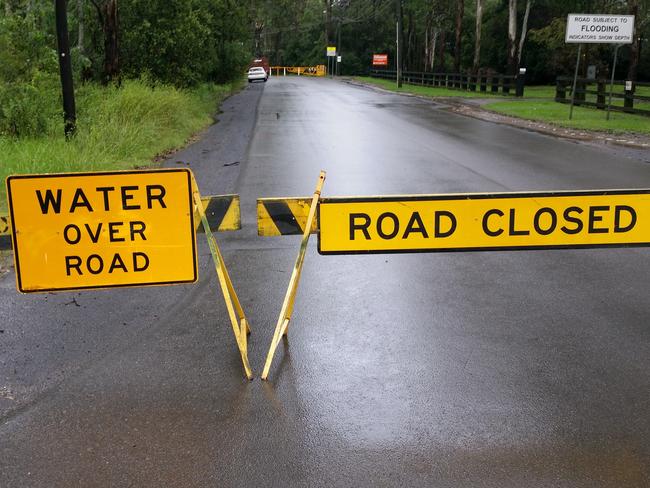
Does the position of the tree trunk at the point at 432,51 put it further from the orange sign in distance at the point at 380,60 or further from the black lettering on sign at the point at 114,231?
the black lettering on sign at the point at 114,231

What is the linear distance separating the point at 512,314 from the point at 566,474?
2.42m

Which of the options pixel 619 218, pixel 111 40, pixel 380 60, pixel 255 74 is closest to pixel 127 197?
pixel 619 218

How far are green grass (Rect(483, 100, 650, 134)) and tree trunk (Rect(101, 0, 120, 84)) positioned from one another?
42.8ft

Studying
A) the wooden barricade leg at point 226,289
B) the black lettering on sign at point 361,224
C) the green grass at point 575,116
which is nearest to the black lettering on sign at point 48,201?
the wooden barricade leg at point 226,289

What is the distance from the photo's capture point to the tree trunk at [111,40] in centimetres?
2014

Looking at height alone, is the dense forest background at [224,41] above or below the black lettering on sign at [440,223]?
above

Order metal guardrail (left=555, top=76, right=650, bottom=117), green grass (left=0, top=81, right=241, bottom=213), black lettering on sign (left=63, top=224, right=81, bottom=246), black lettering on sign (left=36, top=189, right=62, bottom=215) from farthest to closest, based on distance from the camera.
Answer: metal guardrail (left=555, top=76, right=650, bottom=117) < green grass (left=0, top=81, right=241, bottom=213) < black lettering on sign (left=63, top=224, right=81, bottom=246) < black lettering on sign (left=36, top=189, right=62, bottom=215)

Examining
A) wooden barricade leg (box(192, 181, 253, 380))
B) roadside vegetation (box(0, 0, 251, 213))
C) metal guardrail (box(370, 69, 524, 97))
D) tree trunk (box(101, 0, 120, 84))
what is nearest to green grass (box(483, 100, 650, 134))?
metal guardrail (box(370, 69, 524, 97))

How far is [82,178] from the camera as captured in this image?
4672mm

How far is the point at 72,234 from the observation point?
480 cm

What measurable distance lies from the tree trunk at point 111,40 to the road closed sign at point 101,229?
1695cm

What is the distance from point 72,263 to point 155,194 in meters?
0.72

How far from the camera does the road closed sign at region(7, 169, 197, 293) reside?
4691 mm

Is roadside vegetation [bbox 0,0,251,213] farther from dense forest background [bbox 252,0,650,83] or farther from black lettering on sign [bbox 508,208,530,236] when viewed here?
dense forest background [bbox 252,0,650,83]
